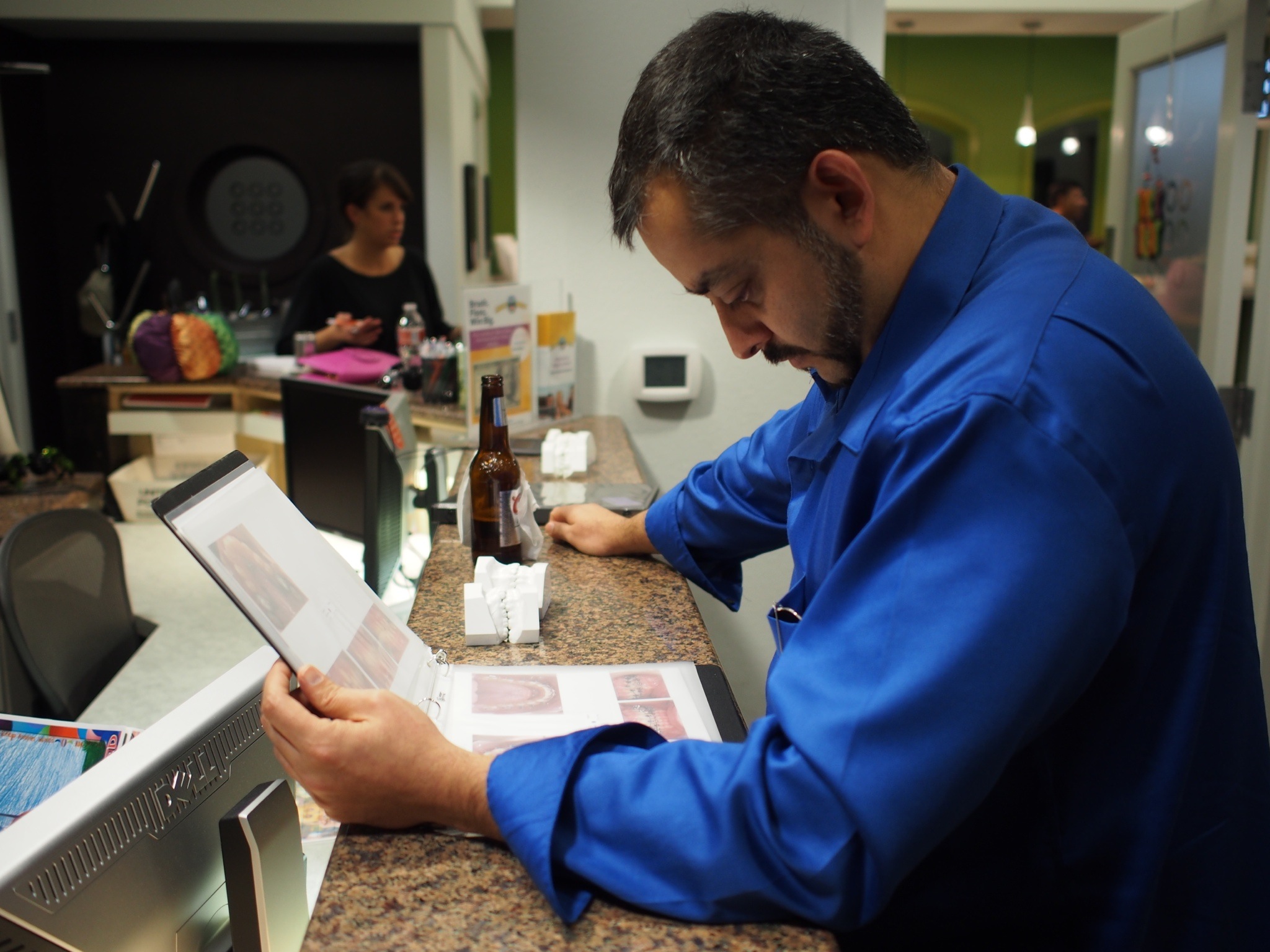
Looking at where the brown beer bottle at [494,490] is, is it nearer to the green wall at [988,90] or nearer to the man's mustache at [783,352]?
the man's mustache at [783,352]

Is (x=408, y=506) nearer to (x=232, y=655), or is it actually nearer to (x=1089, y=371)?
(x=232, y=655)

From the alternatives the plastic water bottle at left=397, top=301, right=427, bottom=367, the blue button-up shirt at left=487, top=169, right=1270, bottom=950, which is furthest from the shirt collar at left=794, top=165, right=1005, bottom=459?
the plastic water bottle at left=397, top=301, right=427, bottom=367

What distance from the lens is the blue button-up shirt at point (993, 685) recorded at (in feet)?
2.26

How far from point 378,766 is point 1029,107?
9094mm

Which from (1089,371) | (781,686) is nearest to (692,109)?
(1089,371)

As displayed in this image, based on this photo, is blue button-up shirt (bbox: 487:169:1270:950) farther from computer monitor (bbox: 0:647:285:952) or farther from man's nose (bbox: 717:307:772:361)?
computer monitor (bbox: 0:647:285:952)

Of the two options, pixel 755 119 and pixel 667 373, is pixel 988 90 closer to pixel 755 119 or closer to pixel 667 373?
pixel 667 373

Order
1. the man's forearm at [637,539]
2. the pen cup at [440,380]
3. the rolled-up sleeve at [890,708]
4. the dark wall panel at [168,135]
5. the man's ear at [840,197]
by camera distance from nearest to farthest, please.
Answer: the rolled-up sleeve at [890,708] → the man's ear at [840,197] → the man's forearm at [637,539] → the pen cup at [440,380] → the dark wall panel at [168,135]

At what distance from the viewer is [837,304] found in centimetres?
90

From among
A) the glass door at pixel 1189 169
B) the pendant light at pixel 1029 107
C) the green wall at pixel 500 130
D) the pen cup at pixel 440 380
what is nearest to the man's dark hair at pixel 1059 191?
the pendant light at pixel 1029 107

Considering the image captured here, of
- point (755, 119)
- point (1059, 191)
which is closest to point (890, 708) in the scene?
point (755, 119)

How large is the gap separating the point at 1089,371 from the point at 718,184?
0.34 metres

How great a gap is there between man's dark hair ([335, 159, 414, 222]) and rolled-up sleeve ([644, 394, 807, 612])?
10.4 ft

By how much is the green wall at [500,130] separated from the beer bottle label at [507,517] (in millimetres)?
7962
